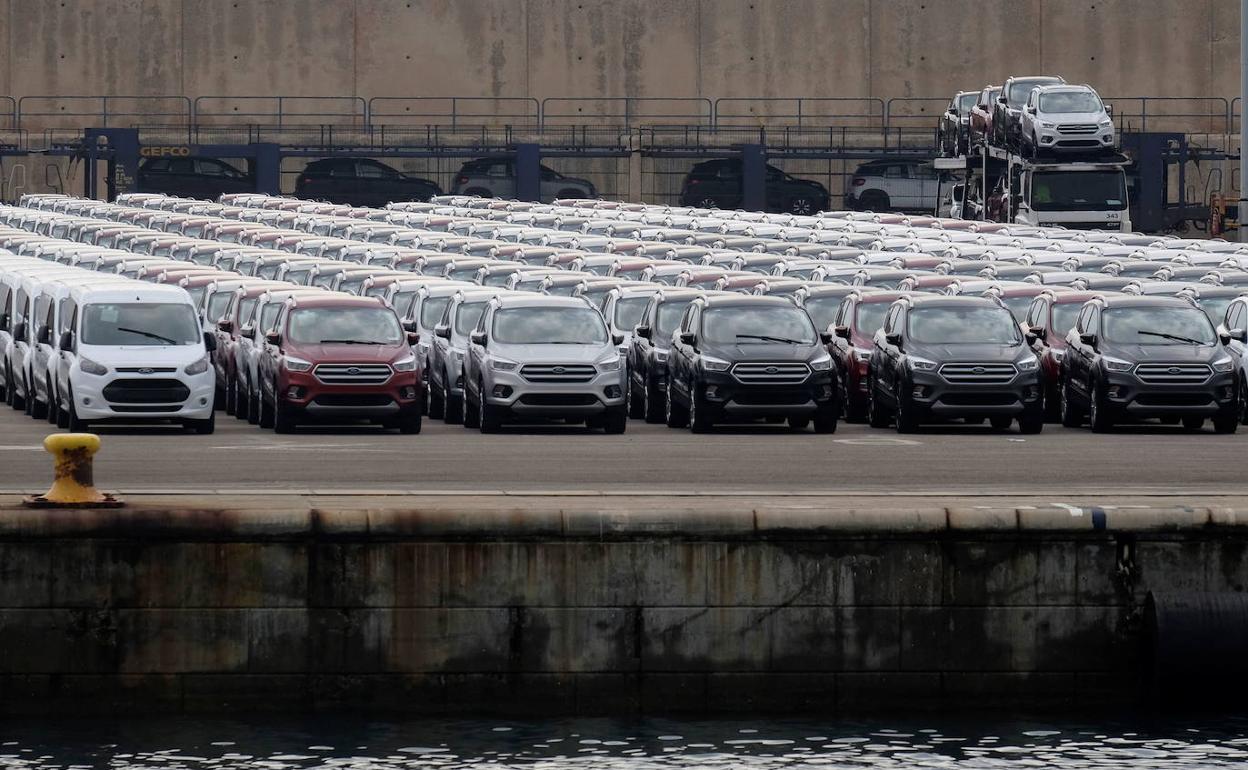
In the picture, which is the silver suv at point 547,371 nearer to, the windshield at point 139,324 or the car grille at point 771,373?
the car grille at point 771,373

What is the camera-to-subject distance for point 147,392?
3133 centimetres

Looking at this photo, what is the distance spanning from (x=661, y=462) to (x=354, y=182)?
58.0 meters

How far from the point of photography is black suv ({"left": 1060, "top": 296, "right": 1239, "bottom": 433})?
104 feet

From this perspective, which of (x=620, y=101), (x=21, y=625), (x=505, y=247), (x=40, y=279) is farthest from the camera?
(x=620, y=101)

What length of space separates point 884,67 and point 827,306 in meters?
55.6

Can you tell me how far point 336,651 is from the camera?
63.7 ft

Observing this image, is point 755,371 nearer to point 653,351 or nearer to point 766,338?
point 766,338

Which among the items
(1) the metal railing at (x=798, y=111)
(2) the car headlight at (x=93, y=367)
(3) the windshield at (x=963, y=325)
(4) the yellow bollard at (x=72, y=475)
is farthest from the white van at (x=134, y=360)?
(1) the metal railing at (x=798, y=111)

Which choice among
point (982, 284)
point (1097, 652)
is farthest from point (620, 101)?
point (1097, 652)

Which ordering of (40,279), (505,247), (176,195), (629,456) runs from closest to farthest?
1. (629,456)
2. (40,279)
3. (505,247)
4. (176,195)

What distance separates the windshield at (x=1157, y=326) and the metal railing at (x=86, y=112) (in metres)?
59.0

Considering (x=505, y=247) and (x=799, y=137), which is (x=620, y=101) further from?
(x=505, y=247)

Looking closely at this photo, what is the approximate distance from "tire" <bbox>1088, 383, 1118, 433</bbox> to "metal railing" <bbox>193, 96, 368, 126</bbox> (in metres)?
58.3

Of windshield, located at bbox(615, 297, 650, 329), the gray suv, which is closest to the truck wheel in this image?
windshield, located at bbox(615, 297, 650, 329)
